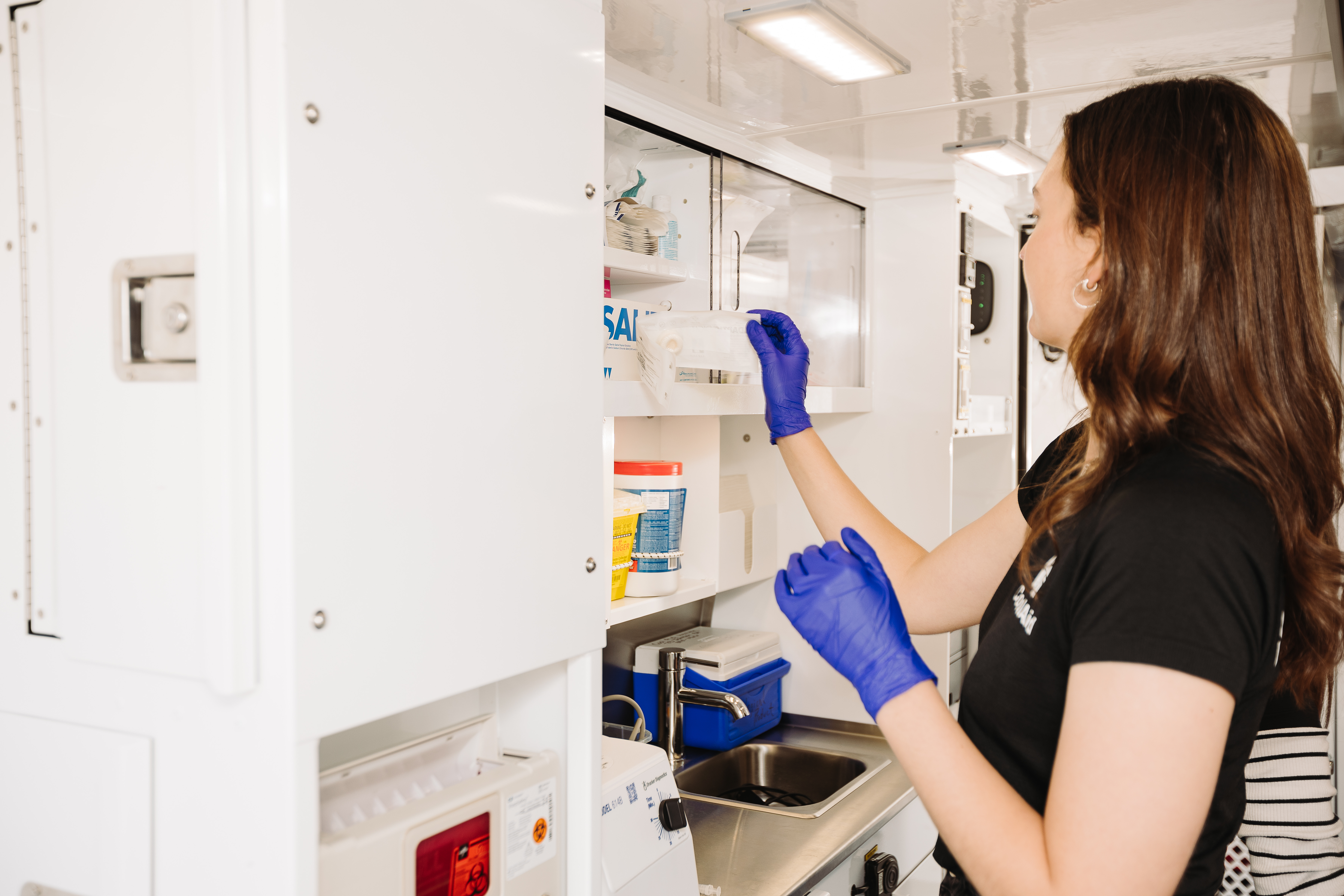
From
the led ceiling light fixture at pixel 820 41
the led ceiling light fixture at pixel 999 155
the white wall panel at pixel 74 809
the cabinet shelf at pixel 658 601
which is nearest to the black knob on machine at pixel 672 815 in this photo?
the cabinet shelf at pixel 658 601

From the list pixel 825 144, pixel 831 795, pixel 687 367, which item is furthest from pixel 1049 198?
pixel 831 795

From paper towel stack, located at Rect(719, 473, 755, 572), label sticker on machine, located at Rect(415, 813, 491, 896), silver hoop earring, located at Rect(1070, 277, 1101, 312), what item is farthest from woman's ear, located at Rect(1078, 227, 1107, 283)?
paper towel stack, located at Rect(719, 473, 755, 572)

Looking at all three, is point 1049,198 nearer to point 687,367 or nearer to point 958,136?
point 687,367

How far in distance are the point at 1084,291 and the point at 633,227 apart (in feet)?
3.09

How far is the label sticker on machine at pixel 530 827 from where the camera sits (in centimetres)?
104

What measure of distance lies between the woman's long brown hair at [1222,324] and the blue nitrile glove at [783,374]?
76cm

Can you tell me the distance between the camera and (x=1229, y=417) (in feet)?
3.10

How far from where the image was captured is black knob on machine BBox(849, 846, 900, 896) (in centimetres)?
220

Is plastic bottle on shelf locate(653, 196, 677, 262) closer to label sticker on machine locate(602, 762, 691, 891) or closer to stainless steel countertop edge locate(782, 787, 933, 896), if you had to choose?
label sticker on machine locate(602, 762, 691, 891)

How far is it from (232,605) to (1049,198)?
0.92 metres

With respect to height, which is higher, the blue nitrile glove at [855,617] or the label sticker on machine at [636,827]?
the blue nitrile glove at [855,617]

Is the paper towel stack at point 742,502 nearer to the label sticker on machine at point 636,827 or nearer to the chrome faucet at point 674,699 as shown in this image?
the chrome faucet at point 674,699

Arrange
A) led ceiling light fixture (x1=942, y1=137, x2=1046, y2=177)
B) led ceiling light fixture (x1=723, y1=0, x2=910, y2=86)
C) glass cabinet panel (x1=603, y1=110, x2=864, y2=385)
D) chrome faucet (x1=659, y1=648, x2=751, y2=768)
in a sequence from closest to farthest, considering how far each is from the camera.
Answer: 1. led ceiling light fixture (x1=723, y1=0, x2=910, y2=86)
2. glass cabinet panel (x1=603, y1=110, x2=864, y2=385)
3. led ceiling light fixture (x1=942, y1=137, x2=1046, y2=177)
4. chrome faucet (x1=659, y1=648, x2=751, y2=768)

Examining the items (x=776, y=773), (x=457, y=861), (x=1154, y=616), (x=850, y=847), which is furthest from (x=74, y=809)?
(x=776, y=773)
